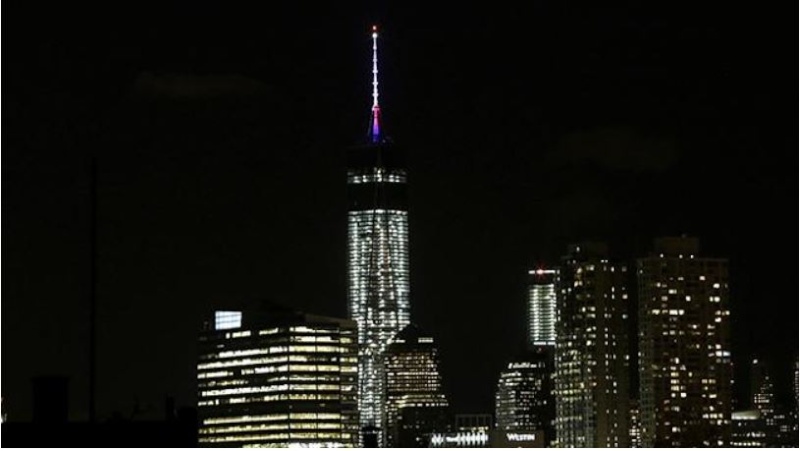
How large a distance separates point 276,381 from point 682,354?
22.9m

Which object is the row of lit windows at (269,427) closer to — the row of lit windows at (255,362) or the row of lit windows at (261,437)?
the row of lit windows at (261,437)

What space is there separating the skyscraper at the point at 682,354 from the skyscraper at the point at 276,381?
1448 cm

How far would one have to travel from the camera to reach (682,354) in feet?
374

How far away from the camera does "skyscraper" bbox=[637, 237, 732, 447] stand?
4122 inches

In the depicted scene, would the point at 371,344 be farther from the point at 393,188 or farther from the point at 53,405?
the point at 53,405

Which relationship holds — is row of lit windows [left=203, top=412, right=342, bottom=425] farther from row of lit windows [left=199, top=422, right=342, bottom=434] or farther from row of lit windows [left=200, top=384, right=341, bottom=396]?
row of lit windows [left=200, top=384, right=341, bottom=396]

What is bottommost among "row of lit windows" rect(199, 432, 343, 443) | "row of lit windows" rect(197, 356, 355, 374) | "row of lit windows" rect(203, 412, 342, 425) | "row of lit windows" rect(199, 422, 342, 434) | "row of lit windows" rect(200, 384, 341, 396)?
"row of lit windows" rect(199, 432, 343, 443)

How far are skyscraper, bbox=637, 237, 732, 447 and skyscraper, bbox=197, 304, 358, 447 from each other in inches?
570

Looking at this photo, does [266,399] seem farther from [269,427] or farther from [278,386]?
[269,427]

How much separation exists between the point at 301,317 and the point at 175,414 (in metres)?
86.2

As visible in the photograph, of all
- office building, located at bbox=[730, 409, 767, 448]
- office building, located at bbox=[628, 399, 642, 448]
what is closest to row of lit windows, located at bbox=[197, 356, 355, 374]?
office building, located at bbox=[628, 399, 642, 448]

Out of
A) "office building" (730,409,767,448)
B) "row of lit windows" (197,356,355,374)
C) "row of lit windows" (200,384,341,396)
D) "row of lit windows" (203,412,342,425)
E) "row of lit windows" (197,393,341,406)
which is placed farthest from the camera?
"office building" (730,409,767,448)

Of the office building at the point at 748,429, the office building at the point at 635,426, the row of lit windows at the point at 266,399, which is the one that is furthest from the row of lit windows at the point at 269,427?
the office building at the point at 748,429

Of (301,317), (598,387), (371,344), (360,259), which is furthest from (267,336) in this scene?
(360,259)
